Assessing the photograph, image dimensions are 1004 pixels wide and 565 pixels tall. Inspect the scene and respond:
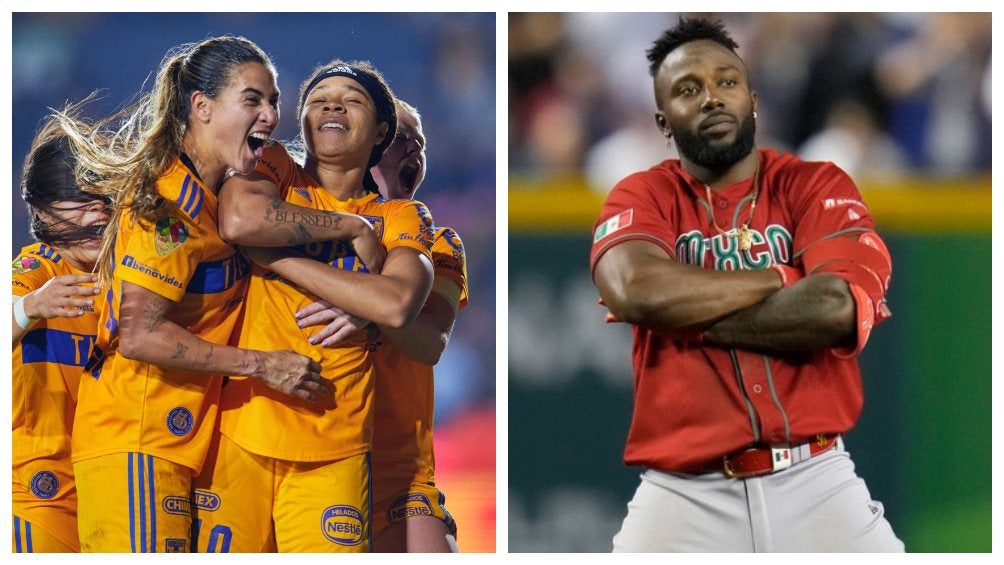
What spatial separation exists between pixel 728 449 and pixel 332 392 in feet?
4.70

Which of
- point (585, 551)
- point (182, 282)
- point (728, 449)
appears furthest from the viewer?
point (585, 551)

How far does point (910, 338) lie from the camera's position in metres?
4.38

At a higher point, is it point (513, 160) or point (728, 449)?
point (513, 160)

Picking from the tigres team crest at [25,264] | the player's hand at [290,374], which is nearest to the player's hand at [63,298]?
the tigres team crest at [25,264]

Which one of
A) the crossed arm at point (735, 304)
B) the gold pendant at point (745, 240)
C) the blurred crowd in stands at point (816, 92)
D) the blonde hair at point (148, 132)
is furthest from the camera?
the blurred crowd in stands at point (816, 92)

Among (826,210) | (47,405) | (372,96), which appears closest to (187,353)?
(47,405)

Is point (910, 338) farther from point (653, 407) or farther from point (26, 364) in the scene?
point (26, 364)

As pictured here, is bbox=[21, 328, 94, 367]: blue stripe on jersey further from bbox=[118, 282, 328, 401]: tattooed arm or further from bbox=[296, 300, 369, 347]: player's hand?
bbox=[296, 300, 369, 347]: player's hand

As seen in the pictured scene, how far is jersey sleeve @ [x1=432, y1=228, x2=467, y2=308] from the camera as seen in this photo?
14.2 ft

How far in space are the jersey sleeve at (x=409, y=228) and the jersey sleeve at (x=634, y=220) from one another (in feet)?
2.56

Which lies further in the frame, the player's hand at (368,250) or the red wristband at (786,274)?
the player's hand at (368,250)

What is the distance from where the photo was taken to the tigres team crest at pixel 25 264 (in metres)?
4.33

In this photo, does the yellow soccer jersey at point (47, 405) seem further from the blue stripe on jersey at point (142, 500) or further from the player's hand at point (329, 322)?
the player's hand at point (329, 322)
